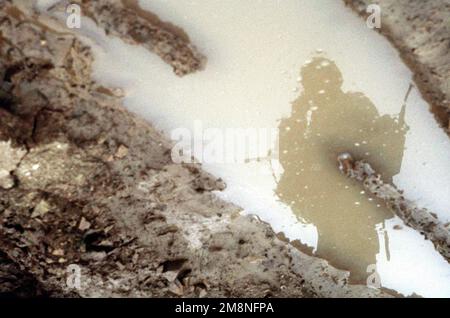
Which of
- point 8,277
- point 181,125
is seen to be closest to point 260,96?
point 181,125

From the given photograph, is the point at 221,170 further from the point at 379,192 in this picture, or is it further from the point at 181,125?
the point at 379,192

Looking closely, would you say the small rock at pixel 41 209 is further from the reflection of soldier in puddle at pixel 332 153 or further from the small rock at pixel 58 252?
the reflection of soldier in puddle at pixel 332 153

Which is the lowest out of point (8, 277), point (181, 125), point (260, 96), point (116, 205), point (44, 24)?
point (8, 277)

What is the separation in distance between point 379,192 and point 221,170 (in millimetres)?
1384

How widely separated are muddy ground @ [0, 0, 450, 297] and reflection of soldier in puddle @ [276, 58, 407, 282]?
344 millimetres

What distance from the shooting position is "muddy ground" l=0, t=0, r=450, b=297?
3080 millimetres

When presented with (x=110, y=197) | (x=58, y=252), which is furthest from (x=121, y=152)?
(x=58, y=252)

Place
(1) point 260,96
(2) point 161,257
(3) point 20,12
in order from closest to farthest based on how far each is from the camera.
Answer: (3) point 20,12, (1) point 260,96, (2) point 161,257

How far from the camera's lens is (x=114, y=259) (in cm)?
340

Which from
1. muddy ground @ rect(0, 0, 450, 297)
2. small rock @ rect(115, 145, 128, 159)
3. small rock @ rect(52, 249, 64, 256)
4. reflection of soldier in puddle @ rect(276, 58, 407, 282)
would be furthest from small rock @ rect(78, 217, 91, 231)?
reflection of soldier in puddle @ rect(276, 58, 407, 282)

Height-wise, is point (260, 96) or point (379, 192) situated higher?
point (260, 96)

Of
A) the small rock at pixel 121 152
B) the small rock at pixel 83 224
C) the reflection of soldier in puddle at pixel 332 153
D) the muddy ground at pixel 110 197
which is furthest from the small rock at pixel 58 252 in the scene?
the reflection of soldier in puddle at pixel 332 153

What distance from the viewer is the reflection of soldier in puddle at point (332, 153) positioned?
328cm

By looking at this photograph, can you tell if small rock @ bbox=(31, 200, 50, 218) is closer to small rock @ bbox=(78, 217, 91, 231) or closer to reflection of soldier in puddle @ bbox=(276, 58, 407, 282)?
small rock @ bbox=(78, 217, 91, 231)
